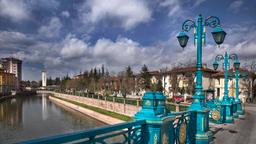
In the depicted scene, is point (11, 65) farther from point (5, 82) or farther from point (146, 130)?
point (146, 130)

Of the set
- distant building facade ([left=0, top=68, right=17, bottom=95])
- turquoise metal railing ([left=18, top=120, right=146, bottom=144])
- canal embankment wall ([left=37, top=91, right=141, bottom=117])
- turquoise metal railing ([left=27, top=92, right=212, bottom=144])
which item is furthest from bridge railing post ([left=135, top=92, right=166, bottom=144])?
distant building facade ([left=0, top=68, right=17, bottom=95])

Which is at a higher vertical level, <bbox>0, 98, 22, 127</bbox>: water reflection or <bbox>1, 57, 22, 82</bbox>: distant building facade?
<bbox>1, 57, 22, 82</bbox>: distant building facade

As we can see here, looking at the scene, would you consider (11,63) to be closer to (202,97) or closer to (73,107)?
(73,107)

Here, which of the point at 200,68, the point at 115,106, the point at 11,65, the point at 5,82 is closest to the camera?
the point at 200,68

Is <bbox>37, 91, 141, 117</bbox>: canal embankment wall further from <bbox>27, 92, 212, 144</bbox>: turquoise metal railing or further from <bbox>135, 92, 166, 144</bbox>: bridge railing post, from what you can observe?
<bbox>135, 92, 166, 144</bbox>: bridge railing post

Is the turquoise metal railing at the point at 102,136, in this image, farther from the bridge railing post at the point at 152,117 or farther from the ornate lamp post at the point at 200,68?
the ornate lamp post at the point at 200,68

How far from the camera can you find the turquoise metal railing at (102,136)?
7.68 feet

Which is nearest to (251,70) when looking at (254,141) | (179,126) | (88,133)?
(254,141)

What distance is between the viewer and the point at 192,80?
4066 centimetres

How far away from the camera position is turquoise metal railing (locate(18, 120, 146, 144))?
234cm

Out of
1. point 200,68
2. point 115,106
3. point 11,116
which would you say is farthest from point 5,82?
point 200,68

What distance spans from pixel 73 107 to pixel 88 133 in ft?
166

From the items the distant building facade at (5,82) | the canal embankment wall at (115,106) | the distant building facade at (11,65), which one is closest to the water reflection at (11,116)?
the canal embankment wall at (115,106)

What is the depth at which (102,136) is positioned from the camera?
301 centimetres
